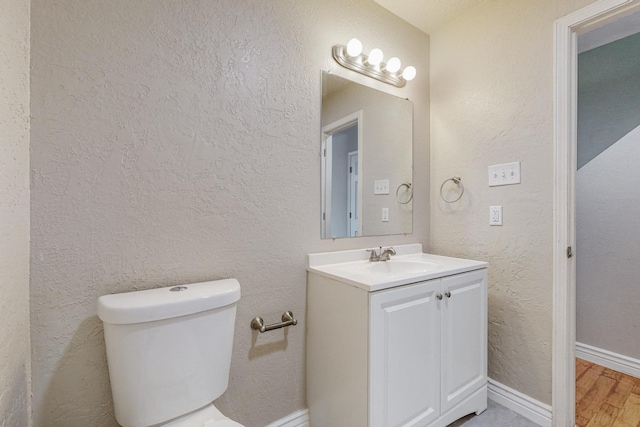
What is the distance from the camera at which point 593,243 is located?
6.81ft

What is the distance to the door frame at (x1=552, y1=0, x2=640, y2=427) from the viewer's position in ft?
4.56

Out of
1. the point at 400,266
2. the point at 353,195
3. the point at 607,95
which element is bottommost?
the point at 400,266

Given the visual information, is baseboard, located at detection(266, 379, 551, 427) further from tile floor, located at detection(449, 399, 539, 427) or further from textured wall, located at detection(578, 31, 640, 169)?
textured wall, located at detection(578, 31, 640, 169)

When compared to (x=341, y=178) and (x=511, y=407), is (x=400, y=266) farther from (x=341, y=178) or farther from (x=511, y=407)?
(x=511, y=407)

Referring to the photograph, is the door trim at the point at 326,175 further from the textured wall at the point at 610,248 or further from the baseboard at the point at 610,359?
the baseboard at the point at 610,359

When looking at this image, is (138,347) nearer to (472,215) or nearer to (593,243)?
(472,215)

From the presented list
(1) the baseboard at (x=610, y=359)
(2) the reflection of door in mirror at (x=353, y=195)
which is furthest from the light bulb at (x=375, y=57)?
(1) the baseboard at (x=610, y=359)

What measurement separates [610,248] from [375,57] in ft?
6.74

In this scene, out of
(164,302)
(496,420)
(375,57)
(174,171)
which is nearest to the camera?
(164,302)

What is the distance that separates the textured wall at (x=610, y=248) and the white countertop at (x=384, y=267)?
1.22 meters

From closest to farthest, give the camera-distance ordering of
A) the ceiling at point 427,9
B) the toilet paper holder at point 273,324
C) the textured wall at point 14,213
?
the textured wall at point 14,213, the toilet paper holder at point 273,324, the ceiling at point 427,9

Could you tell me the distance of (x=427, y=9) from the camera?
176 cm

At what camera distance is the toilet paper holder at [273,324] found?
127 centimetres

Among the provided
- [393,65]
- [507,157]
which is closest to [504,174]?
[507,157]
